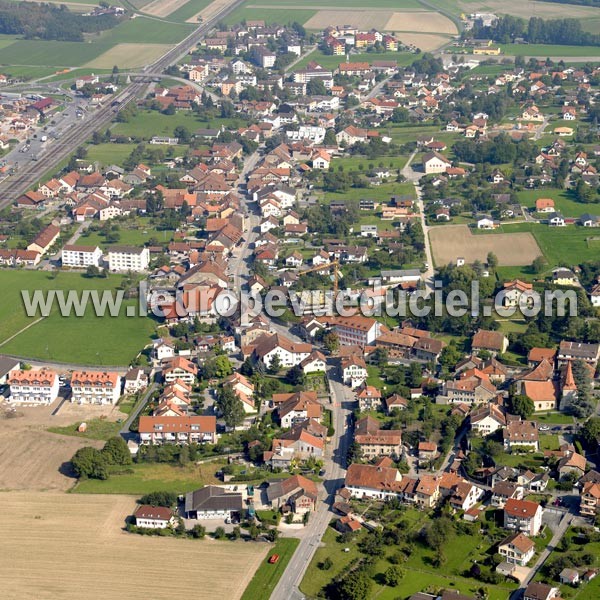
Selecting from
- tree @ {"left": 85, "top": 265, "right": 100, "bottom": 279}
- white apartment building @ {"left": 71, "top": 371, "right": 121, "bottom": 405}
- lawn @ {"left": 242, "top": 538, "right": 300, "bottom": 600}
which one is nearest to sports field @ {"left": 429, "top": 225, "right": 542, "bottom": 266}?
tree @ {"left": 85, "top": 265, "right": 100, "bottom": 279}

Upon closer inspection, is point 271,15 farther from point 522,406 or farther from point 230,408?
point 522,406

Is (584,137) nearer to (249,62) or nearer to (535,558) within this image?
(249,62)

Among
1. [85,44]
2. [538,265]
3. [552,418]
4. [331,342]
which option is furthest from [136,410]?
[85,44]

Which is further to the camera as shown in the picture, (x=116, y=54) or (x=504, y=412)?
(x=116, y=54)

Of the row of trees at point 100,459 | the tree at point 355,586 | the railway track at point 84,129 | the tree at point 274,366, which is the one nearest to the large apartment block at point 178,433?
the row of trees at point 100,459

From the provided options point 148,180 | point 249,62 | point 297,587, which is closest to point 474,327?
point 297,587

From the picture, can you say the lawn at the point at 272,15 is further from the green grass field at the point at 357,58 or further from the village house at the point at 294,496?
the village house at the point at 294,496
